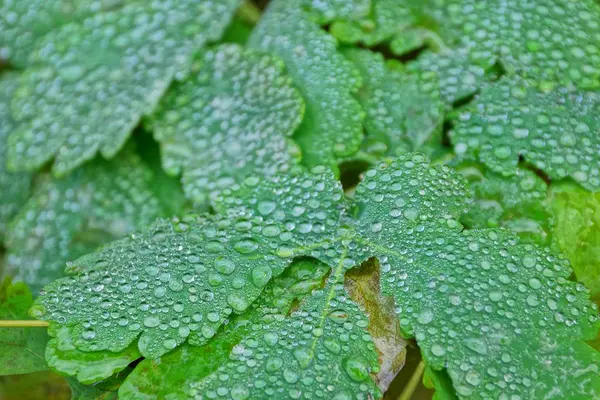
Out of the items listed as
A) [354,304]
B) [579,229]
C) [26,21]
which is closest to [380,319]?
[354,304]

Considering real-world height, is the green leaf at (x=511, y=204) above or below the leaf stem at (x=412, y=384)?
above

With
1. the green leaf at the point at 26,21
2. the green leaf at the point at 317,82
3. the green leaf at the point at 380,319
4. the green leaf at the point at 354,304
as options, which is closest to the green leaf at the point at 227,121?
the green leaf at the point at 317,82

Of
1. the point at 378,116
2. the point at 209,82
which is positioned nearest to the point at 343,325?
the point at 378,116

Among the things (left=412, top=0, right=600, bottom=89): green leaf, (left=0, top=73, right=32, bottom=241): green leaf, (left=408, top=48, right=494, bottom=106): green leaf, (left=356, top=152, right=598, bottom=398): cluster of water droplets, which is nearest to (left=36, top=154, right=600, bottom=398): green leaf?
(left=356, top=152, right=598, bottom=398): cluster of water droplets

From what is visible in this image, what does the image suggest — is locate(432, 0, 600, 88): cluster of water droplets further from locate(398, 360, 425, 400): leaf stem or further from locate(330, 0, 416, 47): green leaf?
locate(398, 360, 425, 400): leaf stem

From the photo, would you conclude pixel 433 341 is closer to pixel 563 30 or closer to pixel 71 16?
pixel 563 30

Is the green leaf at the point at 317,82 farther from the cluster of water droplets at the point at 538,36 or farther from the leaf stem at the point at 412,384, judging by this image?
the leaf stem at the point at 412,384
